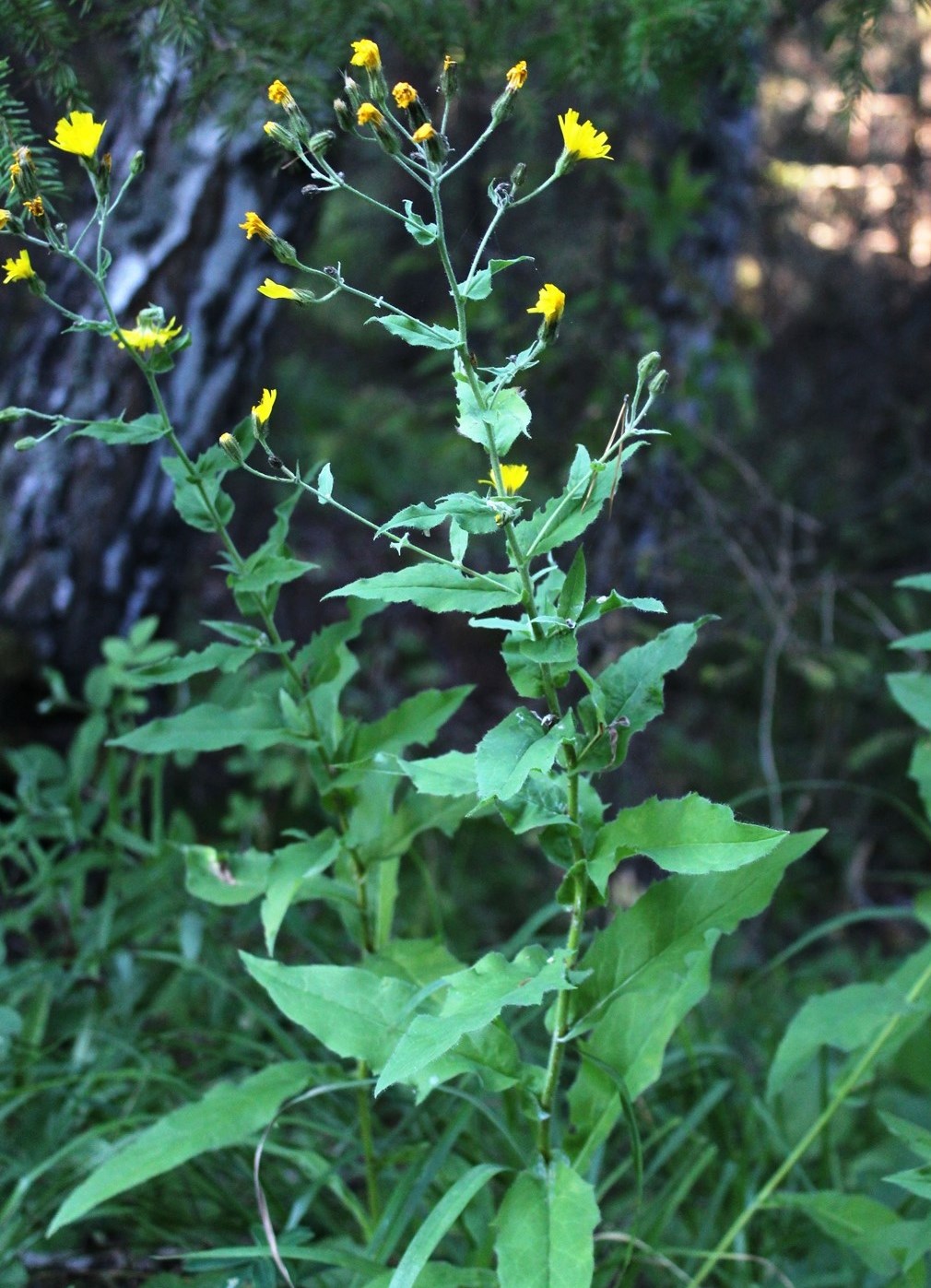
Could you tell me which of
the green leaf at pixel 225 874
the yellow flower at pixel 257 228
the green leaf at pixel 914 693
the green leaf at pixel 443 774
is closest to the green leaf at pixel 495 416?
the yellow flower at pixel 257 228

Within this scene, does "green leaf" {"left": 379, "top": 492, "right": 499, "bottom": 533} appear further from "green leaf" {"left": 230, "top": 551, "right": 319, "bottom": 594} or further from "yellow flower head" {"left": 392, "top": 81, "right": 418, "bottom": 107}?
"yellow flower head" {"left": 392, "top": 81, "right": 418, "bottom": 107}

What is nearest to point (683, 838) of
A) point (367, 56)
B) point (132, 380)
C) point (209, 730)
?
point (209, 730)

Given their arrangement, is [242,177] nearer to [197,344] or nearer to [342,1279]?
[197,344]

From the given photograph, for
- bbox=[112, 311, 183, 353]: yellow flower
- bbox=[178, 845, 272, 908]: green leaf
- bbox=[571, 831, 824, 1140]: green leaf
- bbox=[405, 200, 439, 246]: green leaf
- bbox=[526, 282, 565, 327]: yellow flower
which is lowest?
bbox=[571, 831, 824, 1140]: green leaf

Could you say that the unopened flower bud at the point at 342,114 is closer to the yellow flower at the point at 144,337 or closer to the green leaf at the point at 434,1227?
the yellow flower at the point at 144,337

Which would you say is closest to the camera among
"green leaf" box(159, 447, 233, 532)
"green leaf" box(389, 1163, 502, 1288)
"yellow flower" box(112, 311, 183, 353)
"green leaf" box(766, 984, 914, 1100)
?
"green leaf" box(389, 1163, 502, 1288)

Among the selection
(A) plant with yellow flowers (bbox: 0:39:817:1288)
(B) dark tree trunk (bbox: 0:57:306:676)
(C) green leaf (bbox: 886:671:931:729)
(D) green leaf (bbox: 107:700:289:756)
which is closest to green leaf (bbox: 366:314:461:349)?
(A) plant with yellow flowers (bbox: 0:39:817:1288)

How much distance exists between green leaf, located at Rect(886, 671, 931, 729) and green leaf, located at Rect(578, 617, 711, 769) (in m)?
0.54

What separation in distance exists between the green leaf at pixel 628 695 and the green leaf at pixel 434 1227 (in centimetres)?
48

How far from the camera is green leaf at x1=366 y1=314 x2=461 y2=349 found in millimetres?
1162

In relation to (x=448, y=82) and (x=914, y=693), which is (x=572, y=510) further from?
(x=914, y=693)

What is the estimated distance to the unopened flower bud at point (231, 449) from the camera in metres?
1.28

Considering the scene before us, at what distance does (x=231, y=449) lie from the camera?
4.25 ft

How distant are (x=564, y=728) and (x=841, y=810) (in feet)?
10.3
